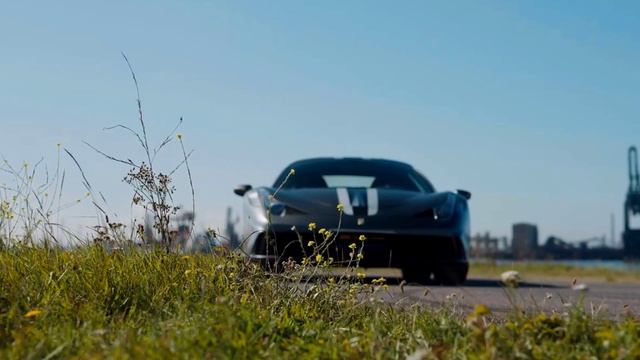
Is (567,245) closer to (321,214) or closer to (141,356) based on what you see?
(321,214)

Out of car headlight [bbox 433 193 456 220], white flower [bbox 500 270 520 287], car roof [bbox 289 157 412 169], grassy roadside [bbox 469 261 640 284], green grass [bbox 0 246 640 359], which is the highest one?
car roof [bbox 289 157 412 169]

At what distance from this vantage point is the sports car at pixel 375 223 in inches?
298

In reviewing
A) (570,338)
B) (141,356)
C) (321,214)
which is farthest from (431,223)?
(141,356)

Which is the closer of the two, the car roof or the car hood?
the car hood

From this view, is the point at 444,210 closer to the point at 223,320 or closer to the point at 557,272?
the point at 223,320

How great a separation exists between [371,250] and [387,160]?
1.80 metres

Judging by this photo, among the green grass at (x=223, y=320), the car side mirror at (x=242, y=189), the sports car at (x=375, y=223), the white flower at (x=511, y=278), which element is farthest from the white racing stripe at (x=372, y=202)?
the white flower at (x=511, y=278)

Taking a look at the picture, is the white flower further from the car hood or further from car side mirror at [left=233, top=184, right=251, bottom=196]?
car side mirror at [left=233, top=184, right=251, bottom=196]

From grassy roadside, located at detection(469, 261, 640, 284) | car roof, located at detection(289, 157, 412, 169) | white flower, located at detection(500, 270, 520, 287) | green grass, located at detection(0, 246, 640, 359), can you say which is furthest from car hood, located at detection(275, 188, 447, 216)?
grassy roadside, located at detection(469, 261, 640, 284)

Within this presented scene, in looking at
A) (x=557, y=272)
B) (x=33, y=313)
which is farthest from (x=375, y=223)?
(x=557, y=272)

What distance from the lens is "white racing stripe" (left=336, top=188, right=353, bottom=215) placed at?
7656mm

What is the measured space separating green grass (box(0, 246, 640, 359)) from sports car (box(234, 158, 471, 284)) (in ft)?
10.6

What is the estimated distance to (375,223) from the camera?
763 cm

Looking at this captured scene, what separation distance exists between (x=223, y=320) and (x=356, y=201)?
5026 mm
